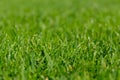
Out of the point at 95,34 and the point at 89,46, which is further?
the point at 95,34

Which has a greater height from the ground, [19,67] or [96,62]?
[19,67]

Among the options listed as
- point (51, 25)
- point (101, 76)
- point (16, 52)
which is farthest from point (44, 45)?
point (51, 25)

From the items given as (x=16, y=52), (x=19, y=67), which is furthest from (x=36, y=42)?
(x=19, y=67)

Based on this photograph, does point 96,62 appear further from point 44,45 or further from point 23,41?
point 23,41

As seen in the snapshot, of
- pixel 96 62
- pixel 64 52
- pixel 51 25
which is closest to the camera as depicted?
pixel 96 62

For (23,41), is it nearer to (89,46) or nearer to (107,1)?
(89,46)

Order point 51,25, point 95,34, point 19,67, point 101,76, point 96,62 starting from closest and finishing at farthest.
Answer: point 101,76, point 19,67, point 96,62, point 95,34, point 51,25

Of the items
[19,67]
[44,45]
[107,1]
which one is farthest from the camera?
[107,1]

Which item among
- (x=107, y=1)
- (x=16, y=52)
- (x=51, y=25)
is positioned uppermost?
(x=16, y=52)

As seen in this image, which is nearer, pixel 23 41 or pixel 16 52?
pixel 16 52
